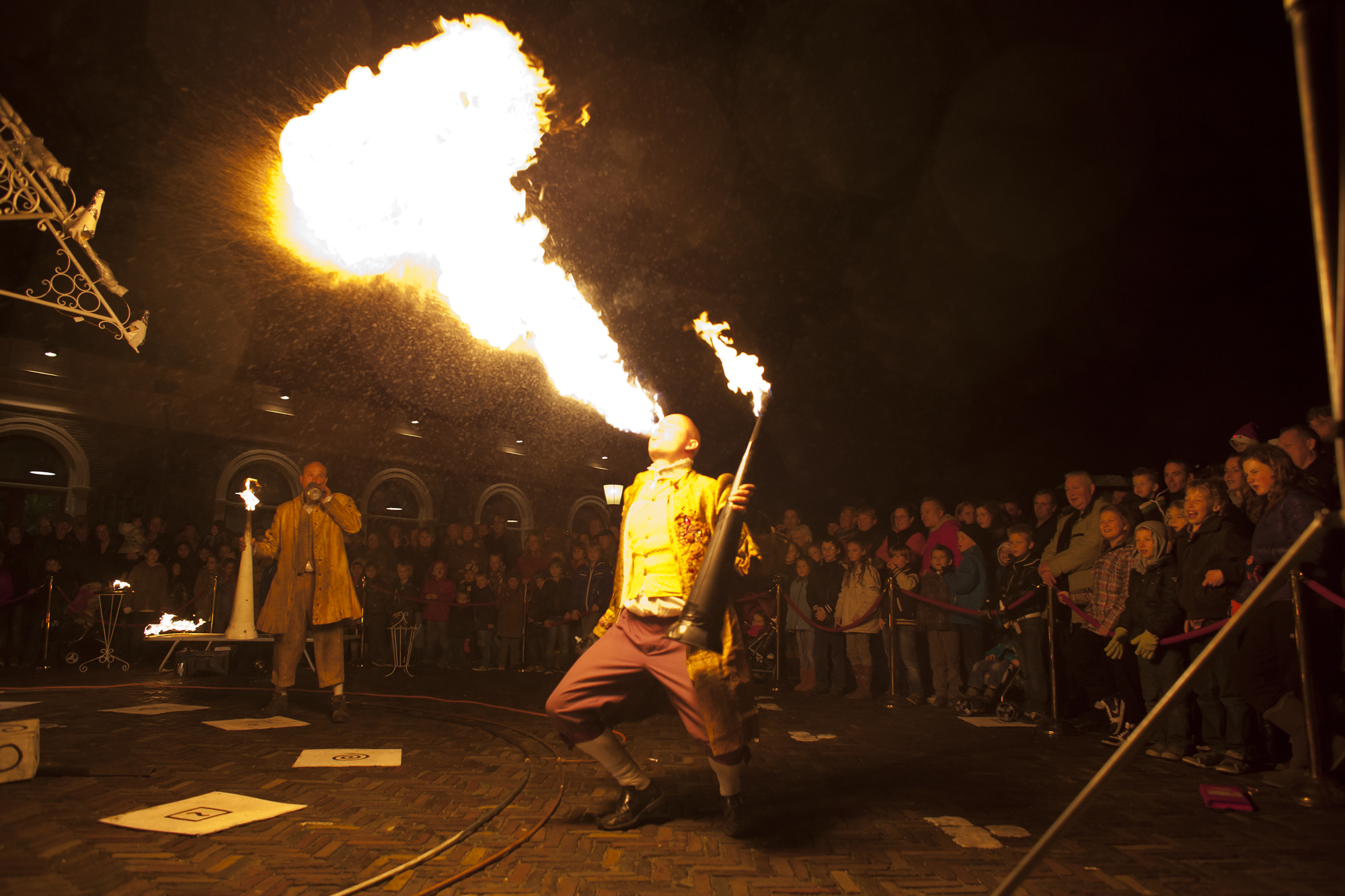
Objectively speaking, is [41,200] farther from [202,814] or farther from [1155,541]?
[1155,541]

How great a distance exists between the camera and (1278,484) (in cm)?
505

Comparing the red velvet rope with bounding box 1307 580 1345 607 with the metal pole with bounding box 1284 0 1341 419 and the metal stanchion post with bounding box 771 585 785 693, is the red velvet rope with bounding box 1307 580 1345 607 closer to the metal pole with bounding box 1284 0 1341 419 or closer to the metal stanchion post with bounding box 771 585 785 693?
the metal pole with bounding box 1284 0 1341 419

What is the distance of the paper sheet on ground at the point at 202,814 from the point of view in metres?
3.65

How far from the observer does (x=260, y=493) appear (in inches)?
747

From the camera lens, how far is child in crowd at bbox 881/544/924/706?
8.62 metres

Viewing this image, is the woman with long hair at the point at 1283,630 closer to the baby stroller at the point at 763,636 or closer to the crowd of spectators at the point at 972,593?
the crowd of spectators at the point at 972,593

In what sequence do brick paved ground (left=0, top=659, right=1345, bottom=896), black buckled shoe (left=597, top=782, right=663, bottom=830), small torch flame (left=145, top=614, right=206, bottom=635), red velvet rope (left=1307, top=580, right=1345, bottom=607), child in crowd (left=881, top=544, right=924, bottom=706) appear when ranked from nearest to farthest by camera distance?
brick paved ground (left=0, top=659, right=1345, bottom=896) → black buckled shoe (left=597, top=782, right=663, bottom=830) → red velvet rope (left=1307, top=580, right=1345, bottom=607) → child in crowd (left=881, top=544, right=924, bottom=706) → small torch flame (left=145, top=614, right=206, bottom=635)

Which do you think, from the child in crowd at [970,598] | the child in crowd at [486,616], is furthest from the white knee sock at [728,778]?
the child in crowd at [486,616]

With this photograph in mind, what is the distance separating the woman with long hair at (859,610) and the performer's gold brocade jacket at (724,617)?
548 centimetres

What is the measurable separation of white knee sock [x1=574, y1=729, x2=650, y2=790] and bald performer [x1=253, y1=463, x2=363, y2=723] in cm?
393

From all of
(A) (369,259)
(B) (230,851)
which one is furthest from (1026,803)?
(A) (369,259)

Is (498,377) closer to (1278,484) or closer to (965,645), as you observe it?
(965,645)

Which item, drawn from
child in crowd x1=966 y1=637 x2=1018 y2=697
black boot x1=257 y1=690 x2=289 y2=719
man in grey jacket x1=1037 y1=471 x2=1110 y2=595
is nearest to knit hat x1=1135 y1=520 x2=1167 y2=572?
man in grey jacket x1=1037 y1=471 x2=1110 y2=595

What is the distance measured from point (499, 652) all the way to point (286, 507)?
217 inches
